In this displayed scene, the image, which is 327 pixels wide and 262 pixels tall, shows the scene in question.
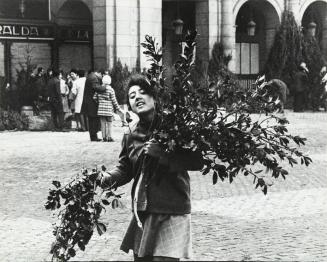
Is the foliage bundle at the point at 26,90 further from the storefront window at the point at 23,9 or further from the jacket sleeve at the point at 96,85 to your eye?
the jacket sleeve at the point at 96,85

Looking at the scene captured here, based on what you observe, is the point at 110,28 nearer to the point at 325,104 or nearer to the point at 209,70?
the point at 209,70

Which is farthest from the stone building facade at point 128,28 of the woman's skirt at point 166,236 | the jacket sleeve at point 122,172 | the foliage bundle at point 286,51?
the woman's skirt at point 166,236

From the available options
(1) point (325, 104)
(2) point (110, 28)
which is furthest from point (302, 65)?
(2) point (110, 28)

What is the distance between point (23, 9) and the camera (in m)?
26.4

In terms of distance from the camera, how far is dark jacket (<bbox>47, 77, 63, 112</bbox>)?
21734 millimetres

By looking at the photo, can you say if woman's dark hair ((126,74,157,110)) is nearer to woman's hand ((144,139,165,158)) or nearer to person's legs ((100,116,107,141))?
woman's hand ((144,139,165,158))

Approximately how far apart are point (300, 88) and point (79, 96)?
1012cm

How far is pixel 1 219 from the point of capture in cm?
877

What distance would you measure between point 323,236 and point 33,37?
20.1 m

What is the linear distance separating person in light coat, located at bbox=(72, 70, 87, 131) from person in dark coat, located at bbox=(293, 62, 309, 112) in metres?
9.71

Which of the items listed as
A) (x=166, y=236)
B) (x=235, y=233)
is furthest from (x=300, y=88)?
(x=166, y=236)

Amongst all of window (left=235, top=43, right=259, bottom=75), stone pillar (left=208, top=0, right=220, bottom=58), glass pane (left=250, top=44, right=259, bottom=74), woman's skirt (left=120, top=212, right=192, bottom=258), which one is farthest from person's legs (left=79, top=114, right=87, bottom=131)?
woman's skirt (left=120, top=212, right=192, bottom=258)

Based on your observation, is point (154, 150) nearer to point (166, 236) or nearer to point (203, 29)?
point (166, 236)

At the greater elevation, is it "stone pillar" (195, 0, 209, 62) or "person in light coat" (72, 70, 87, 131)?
"stone pillar" (195, 0, 209, 62)
